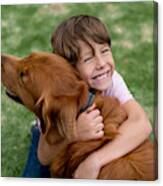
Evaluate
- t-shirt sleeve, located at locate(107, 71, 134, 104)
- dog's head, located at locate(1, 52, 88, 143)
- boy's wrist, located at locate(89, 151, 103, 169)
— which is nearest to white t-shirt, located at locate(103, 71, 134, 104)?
t-shirt sleeve, located at locate(107, 71, 134, 104)

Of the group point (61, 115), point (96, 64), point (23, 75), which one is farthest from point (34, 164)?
point (96, 64)

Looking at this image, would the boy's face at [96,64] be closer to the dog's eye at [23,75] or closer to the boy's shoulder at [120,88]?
the boy's shoulder at [120,88]

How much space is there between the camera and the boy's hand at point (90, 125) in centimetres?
233

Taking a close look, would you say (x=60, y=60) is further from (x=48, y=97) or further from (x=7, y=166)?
(x=7, y=166)

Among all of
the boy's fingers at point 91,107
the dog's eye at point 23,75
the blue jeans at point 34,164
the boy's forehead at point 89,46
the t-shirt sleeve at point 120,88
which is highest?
the boy's forehead at point 89,46

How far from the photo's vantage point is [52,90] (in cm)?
232

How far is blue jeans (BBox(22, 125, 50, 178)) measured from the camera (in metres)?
2.38

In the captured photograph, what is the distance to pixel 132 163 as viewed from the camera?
2.29 metres

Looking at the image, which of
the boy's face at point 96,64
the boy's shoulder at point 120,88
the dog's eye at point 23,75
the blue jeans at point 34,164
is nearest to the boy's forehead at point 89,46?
the boy's face at point 96,64

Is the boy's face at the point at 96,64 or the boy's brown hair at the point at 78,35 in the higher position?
the boy's brown hair at the point at 78,35

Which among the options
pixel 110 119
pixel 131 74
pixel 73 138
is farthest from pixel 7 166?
pixel 131 74

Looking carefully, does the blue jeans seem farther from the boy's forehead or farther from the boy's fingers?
the boy's forehead

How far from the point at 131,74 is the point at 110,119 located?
0.18 meters

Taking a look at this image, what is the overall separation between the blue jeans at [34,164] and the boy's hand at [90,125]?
165 millimetres
